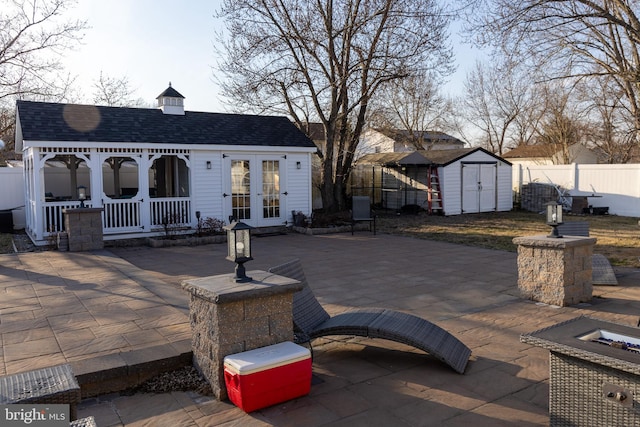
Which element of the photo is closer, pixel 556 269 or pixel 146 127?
pixel 556 269

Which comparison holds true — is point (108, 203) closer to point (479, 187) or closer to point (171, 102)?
point (171, 102)

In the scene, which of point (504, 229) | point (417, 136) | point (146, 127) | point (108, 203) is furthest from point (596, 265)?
point (417, 136)

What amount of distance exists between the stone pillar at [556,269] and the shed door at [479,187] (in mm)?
12786

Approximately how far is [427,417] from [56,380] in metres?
2.22

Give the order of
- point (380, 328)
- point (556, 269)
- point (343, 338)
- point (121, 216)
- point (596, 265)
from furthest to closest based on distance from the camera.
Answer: point (121, 216)
point (596, 265)
point (556, 269)
point (343, 338)
point (380, 328)

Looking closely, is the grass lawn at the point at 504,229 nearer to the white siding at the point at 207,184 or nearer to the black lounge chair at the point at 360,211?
the black lounge chair at the point at 360,211

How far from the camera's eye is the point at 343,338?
4.87m

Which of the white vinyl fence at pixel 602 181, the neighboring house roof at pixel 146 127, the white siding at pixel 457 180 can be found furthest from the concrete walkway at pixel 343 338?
the white vinyl fence at pixel 602 181

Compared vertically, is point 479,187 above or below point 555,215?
above

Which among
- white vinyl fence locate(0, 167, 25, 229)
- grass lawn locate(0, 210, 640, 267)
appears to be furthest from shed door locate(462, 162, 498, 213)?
white vinyl fence locate(0, 167, 25, 229)

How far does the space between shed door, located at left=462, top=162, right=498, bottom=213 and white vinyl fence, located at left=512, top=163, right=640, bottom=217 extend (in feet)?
7.63

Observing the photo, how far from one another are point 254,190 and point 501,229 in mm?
7032

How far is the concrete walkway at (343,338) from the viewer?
3.33 metres

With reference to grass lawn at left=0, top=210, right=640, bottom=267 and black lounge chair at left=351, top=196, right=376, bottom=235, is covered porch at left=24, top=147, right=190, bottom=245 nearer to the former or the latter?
grass lawn at left=0, top=210, right=640, bottom=267
